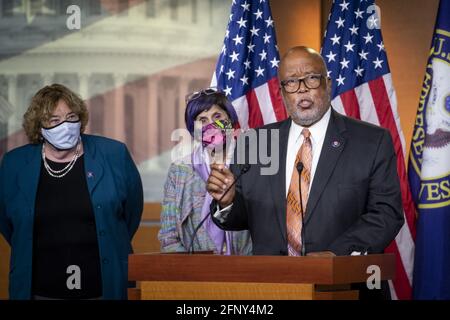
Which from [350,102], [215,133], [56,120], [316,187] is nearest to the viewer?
[316,187]

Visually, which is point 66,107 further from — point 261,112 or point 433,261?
point 433,261

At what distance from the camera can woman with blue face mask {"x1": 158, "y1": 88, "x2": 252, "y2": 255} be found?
407 cm

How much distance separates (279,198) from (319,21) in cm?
320

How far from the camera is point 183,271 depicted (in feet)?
9.42

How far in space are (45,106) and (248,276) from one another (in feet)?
6.20

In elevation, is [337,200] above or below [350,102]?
below

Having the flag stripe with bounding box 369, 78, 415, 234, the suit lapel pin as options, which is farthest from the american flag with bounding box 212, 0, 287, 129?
the suit lapel pin

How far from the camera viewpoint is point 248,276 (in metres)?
2.79

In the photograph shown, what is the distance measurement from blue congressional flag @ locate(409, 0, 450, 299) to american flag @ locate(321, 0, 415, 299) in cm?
13

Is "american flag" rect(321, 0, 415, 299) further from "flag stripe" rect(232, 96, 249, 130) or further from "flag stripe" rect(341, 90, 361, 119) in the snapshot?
"flag stripe" rect(232, 96, 249, 130)

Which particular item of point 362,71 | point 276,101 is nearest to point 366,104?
point 362,71

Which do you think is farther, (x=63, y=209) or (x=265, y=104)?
(x=265, y=104)

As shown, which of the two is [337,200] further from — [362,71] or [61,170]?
[362,71]
